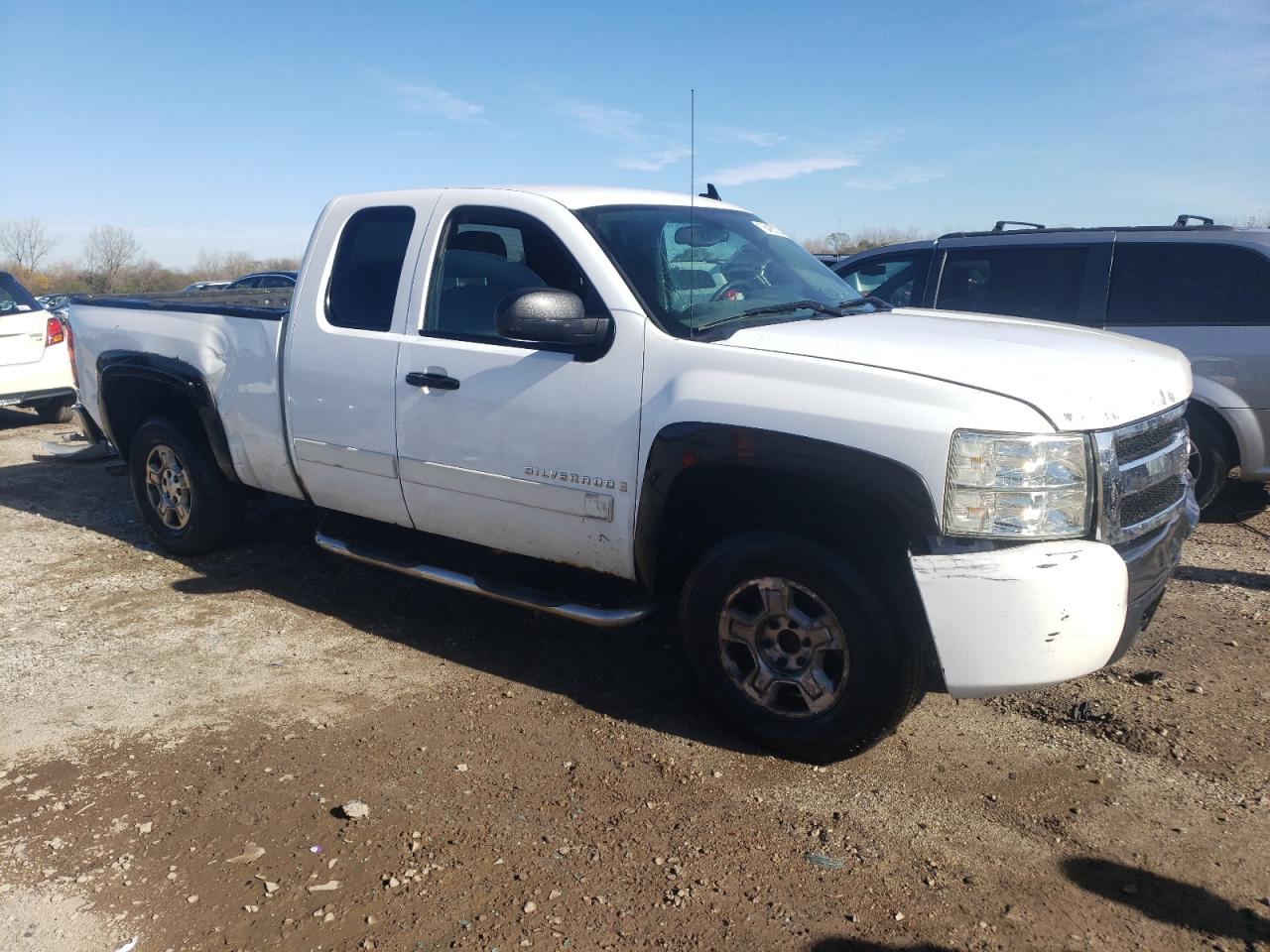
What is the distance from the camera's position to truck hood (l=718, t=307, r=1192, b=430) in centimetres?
317

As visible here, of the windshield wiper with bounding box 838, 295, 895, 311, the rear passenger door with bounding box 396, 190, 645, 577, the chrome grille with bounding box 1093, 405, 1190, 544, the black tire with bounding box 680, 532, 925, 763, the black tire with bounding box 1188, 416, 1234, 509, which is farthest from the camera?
the black tire with bounding box 1188, 416, 1234, 509

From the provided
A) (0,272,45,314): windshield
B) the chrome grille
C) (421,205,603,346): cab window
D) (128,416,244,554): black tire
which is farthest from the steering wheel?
(0,272,45,314): windshield

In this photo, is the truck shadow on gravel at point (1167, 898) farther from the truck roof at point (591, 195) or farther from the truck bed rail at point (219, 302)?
the truck bed rail at point (219, 302)

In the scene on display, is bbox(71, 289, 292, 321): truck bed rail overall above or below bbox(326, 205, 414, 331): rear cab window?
below

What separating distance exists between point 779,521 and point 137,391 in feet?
14.3

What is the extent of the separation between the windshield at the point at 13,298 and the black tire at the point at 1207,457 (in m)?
10.6

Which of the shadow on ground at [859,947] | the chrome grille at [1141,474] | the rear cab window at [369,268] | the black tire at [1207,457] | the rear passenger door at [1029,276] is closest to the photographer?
the shadow on ground at [859,947]

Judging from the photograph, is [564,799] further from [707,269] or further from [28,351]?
[28,351]

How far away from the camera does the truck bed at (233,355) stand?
507 centimetres

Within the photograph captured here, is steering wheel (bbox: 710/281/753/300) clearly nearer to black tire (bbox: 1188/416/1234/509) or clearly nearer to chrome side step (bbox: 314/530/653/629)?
chrome side step (bbox: 314/530/653/629)

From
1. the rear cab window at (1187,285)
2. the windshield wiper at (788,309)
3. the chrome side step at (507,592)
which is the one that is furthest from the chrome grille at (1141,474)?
the rear cab window at (1187,285)

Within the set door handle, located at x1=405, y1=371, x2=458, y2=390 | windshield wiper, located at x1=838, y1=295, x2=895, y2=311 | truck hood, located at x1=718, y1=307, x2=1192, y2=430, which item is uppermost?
windshield wiper, located at x1=838, y1=295, x2=895, y2=311

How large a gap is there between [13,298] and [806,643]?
10.1m

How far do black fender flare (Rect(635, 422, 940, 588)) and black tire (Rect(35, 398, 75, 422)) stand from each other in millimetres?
9734
